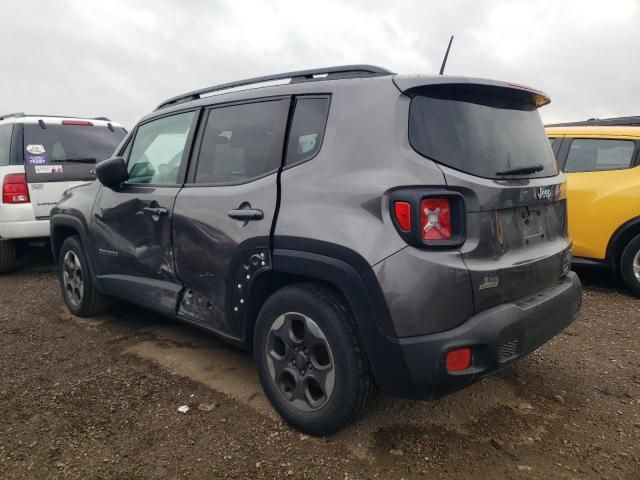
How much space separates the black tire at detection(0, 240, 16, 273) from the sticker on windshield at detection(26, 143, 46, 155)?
117cm

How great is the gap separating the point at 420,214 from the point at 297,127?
0.89 m

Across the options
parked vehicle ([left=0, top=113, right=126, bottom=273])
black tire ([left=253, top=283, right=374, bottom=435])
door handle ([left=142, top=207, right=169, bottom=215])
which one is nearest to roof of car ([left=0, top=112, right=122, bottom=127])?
parked vehicle ([left=0, top=113, right=126, bottom=273])

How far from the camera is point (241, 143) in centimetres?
284

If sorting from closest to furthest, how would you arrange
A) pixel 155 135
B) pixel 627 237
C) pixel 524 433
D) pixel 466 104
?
pixel 466 104 → pixel 524 433 → pixel 155 135 → pixel 627 237

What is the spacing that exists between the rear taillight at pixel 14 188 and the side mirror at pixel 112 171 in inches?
110

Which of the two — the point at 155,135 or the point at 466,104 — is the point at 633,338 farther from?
the point at 155,135

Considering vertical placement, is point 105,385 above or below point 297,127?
below

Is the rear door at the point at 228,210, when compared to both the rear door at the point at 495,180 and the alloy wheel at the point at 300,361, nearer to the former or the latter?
the alloy wheel at the point at 300,361

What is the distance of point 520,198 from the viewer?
2.36 metres

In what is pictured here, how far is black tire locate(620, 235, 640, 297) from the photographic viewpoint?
186 inches

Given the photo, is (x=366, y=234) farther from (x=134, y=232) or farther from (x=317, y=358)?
(x=134, y=232)

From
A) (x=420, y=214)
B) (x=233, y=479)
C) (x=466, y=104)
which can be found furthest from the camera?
(x=466, y=104)

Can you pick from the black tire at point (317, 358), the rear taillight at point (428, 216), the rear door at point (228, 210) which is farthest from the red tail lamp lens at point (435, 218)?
the rear door at point (228, 210)

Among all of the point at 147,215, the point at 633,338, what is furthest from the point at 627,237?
the point at 147,215
